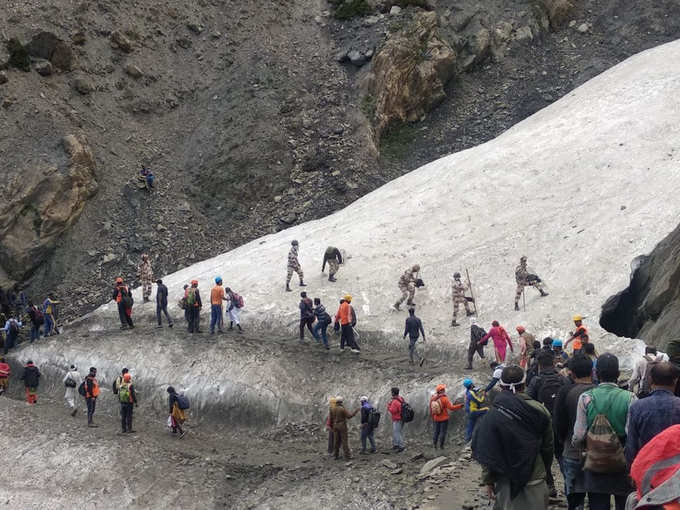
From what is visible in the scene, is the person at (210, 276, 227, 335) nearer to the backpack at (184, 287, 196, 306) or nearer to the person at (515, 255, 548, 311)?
the backpack at (184, 287, 196, 306)

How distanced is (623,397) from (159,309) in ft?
73.9

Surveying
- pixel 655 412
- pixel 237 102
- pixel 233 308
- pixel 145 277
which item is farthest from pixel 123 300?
pixel 655 412

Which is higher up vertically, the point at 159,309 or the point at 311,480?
the point at 159,309

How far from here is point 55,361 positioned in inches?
1158

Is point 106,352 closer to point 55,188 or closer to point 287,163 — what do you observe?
point 55,188

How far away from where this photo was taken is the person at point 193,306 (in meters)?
27.5

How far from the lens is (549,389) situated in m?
11.2

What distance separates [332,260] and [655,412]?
72.6 ft

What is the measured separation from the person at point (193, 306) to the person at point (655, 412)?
21162 mm

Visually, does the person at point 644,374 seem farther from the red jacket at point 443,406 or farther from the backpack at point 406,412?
the backpack at point 406,412

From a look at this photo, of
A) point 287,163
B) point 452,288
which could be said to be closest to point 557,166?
point 452,288

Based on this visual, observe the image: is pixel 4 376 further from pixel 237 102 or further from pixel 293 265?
pixel 237 102

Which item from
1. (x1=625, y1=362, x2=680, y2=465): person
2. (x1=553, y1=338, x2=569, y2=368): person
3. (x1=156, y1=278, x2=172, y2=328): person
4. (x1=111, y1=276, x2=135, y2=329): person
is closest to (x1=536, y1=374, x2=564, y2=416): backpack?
(x1=625, y1=362, x2=680, y2=465): person

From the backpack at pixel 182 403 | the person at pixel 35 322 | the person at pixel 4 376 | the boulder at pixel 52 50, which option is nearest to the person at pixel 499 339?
the backpack at pixel 182 403
